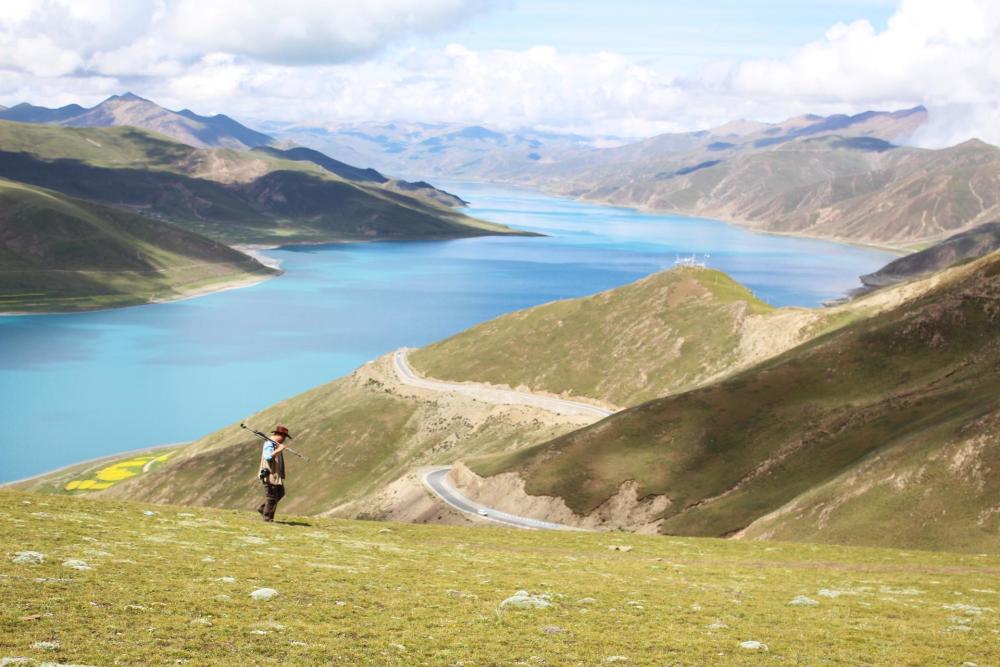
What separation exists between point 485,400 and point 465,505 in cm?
5972

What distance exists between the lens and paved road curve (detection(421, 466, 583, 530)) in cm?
8694

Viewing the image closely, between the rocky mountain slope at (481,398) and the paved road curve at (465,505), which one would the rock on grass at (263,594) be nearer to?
the paved road curve at (465,505)

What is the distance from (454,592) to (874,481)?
4973 centimetres

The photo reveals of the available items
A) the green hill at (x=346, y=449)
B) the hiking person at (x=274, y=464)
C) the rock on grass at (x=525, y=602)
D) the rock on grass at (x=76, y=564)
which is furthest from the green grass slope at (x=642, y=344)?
the rock on grass at (x=76, y=564)

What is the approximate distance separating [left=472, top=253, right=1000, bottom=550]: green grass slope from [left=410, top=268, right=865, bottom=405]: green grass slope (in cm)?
3905

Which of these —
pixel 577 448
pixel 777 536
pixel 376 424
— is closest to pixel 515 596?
pixel 777 536

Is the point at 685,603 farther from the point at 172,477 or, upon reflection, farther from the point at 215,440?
the point at 215,440

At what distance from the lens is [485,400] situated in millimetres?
155500

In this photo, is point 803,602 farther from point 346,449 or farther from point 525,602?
Result: point 346,449

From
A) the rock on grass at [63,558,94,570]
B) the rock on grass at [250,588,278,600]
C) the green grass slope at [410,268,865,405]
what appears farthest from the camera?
the green grass slope at [410,268,865,405]

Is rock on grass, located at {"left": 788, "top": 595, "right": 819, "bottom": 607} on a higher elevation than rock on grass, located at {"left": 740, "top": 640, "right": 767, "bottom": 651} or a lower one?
lower

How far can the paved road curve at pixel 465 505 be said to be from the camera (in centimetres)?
8694

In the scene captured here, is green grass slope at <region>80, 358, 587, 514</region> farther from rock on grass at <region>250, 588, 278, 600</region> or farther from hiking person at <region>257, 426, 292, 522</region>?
rock on grass at <region>250, 588, 278, 600</region>

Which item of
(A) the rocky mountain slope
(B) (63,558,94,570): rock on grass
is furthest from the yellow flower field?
(B) (63,558,94,570): rock on grass
